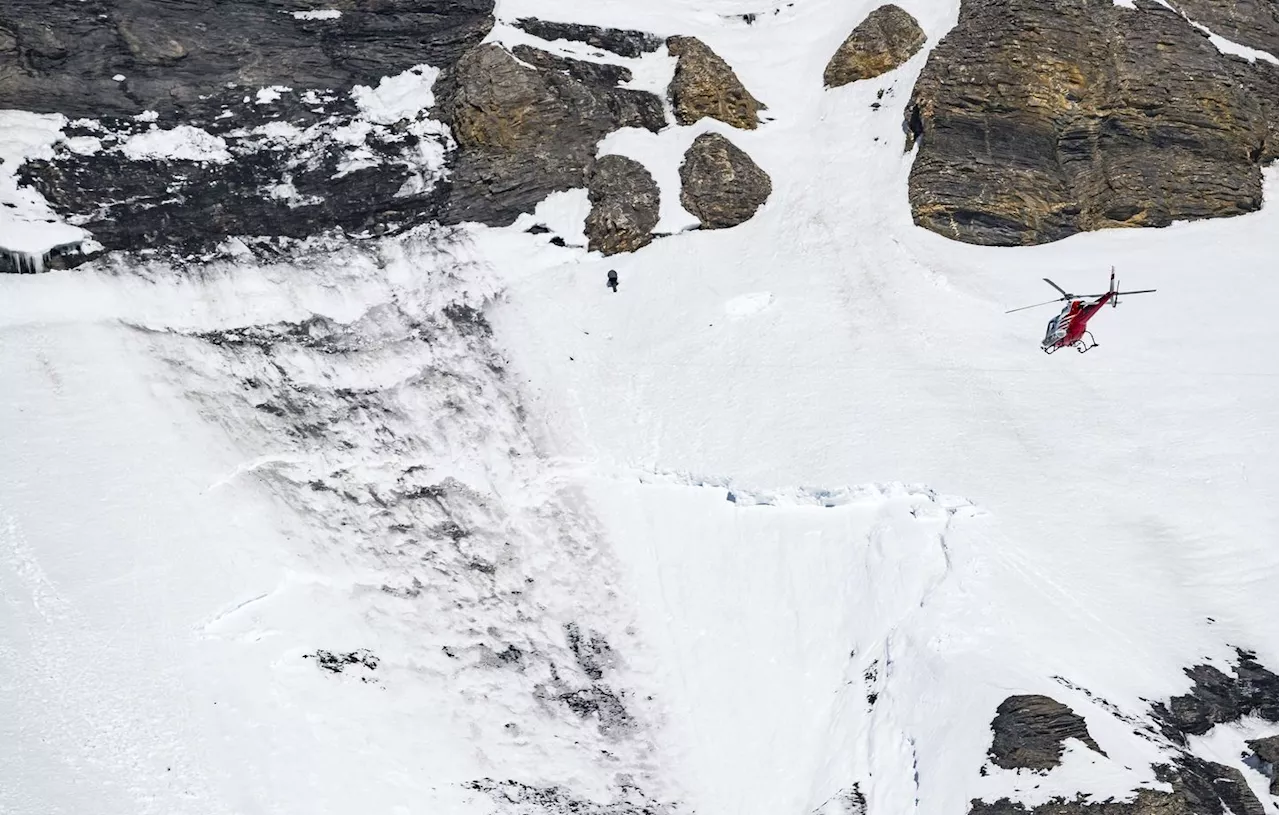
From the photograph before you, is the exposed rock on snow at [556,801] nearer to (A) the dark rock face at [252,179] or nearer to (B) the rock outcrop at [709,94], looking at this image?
(A) the dark rock face at [252,179]

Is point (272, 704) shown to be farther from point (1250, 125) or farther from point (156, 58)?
point (1250, 125)

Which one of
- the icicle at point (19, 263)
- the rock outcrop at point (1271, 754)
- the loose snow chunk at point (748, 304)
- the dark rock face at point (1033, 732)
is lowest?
the rock outcrop at point (1271, 754)

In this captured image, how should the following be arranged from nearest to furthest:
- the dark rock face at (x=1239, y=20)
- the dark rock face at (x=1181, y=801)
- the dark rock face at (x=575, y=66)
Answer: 1. the dark rock face at (x=1181, y=801)
2. the dark rock face at (x=575, y=66)
3. the dark rock face at (x=1239, y=20)

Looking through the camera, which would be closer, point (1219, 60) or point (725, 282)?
point (725, 282)

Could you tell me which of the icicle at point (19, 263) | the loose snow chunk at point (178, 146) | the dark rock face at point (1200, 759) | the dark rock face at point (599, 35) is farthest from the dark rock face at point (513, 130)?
the dark rock face at point (1200, 759)

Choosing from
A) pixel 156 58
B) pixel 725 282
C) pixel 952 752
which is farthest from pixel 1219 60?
pixel 156 58

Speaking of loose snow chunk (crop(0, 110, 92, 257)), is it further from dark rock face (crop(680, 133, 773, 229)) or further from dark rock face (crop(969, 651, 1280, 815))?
dark rock face (crop(969, 651, 1280, 815))
